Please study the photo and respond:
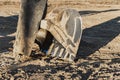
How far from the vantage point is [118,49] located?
9.24m

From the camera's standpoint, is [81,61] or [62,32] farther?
[62,32]

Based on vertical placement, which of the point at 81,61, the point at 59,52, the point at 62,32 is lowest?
the point at 81,61

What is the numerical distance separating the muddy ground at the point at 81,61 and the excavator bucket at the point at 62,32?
0.25 metres

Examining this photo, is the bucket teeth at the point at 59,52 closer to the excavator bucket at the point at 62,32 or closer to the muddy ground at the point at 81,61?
the excavator bucket at the point at 62,32

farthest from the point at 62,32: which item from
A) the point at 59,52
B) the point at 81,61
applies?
the point at 81,61

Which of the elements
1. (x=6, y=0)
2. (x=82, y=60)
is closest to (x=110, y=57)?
(x=82, y=60)

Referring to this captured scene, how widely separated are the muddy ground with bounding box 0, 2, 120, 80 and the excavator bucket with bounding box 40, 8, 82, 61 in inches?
10.0

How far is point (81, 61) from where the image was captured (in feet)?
25.8

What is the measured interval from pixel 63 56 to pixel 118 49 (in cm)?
185

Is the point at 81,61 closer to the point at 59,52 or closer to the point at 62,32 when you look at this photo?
the point at 59,52

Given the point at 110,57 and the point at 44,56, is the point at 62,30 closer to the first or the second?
the point at 44,56

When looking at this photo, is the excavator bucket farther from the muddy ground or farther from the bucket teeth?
the muddy ground

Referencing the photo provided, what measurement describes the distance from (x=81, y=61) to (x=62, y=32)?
74 centimetres

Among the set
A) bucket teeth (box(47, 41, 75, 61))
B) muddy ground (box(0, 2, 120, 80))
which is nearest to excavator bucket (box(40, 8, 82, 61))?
bucket teeth (box(47, 41, 75, 61))
